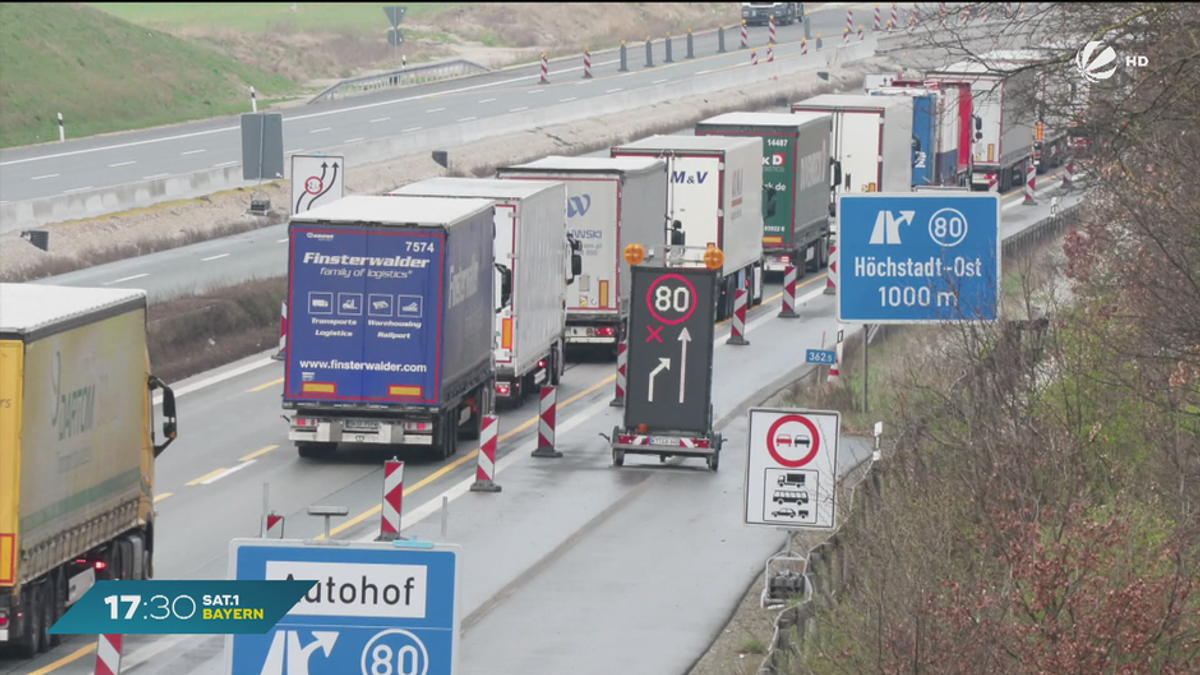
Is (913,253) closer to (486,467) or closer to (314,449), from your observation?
(486,467)

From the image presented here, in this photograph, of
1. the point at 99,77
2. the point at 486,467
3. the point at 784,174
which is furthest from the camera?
the point at 99,77

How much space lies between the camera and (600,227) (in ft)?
109

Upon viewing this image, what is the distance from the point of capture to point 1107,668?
11.2 metres

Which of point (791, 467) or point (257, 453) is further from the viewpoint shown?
point (257, 453)

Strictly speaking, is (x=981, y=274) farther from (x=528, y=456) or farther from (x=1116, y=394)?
(x=528, y=456)

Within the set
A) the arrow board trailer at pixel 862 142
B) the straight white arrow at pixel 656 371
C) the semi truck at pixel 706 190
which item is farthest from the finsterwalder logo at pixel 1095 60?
the arrow board trailer at pixel 862 142

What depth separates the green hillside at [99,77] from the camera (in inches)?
2724

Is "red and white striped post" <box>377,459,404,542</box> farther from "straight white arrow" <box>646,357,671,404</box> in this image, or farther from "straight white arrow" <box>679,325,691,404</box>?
"straight white arrow" <box>679,325,691,404</box>

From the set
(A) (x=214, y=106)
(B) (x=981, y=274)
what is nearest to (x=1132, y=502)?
(B) (x=981, y=274)

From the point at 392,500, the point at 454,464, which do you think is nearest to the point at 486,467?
the point at 454,464

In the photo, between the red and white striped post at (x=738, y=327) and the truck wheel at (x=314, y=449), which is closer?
the truck wheel at (x=314, y=449)

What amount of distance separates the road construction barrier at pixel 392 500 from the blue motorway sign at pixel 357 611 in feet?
41.4

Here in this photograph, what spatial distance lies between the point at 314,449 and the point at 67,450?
1045cm

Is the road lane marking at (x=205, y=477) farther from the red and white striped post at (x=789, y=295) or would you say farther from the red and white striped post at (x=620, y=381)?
the red and white striped post at (x=789, y=295)
